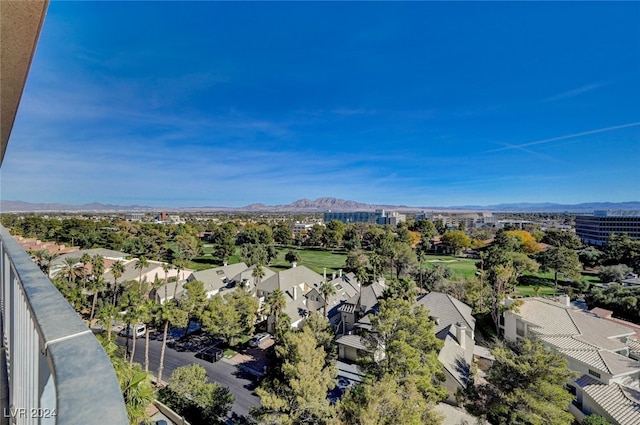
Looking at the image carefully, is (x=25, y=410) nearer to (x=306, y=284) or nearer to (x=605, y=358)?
(x=605, y=358)

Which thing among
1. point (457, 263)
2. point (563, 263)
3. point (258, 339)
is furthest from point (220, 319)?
point (457, 263)

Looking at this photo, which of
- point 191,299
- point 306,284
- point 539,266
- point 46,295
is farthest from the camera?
point 539,266

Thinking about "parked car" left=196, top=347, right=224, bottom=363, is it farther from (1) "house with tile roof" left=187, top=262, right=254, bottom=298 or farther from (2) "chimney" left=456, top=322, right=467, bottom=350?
(2) "chimney" left=456, top=322, right=467, bottom=350

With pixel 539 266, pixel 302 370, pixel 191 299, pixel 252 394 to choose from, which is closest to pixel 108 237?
pixel 191 299

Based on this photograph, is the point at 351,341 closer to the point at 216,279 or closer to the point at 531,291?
the point at 216,279

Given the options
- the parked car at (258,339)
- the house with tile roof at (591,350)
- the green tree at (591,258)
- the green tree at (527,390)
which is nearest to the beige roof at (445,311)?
the house with tile roof at (591,350)

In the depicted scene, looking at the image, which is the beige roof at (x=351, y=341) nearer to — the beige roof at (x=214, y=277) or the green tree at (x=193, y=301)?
the green tree at (x=193, y=301)
